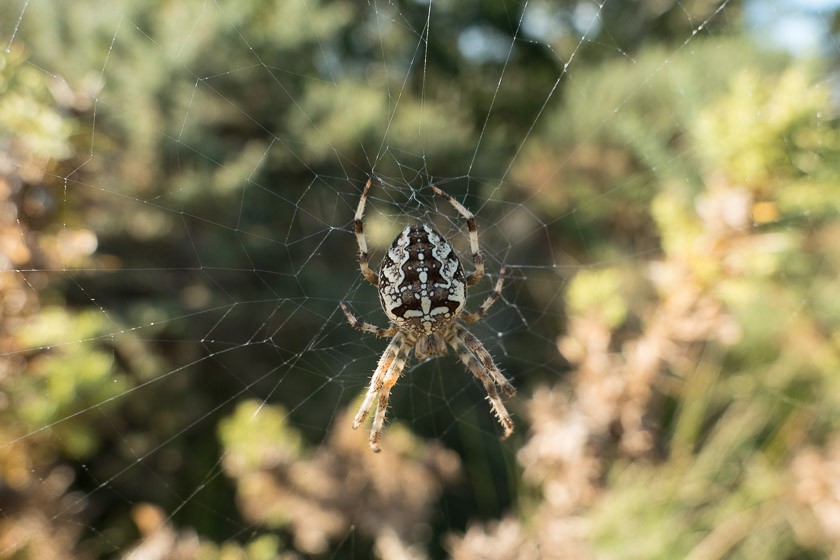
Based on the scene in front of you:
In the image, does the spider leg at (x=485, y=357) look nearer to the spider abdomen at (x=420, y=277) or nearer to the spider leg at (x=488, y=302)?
the spider leg at (x=488, y=302)

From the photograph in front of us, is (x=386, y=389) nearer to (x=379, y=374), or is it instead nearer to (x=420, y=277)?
(x=379, y=374)

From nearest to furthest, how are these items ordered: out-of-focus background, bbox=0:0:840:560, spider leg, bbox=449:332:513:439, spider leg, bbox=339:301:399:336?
out-of-focus background, bbox=0:0:840:560 → spider leg, bbox=339:301:399:336 → spider leg, bbox=449:332:513:439

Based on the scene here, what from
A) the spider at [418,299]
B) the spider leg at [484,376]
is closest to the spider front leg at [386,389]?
the spider at [418,299]

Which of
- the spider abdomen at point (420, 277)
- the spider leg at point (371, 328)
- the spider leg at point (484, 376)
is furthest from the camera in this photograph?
the spider leg at point (484, 376)

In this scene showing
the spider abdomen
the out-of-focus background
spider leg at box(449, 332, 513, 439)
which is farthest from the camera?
spider leg at box(449, 332, 513, 439)

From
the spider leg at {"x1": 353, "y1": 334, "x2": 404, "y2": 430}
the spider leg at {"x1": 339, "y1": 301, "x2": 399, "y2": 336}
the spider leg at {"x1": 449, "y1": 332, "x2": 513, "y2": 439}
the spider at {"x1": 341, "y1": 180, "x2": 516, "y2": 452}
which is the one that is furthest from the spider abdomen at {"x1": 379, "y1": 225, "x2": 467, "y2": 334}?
the spider leg at {"x1": 449, "y1": 332, "x2": 513, "y2": 439}

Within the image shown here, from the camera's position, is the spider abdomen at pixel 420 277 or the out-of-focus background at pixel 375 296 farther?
the spider abdomen at pixel 420 277

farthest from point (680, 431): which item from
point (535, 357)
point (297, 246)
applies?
point (297, 246)

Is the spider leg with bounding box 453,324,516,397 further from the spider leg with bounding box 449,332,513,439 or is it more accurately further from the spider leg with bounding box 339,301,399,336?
the spider leg with bounding box 339,301,399,336
